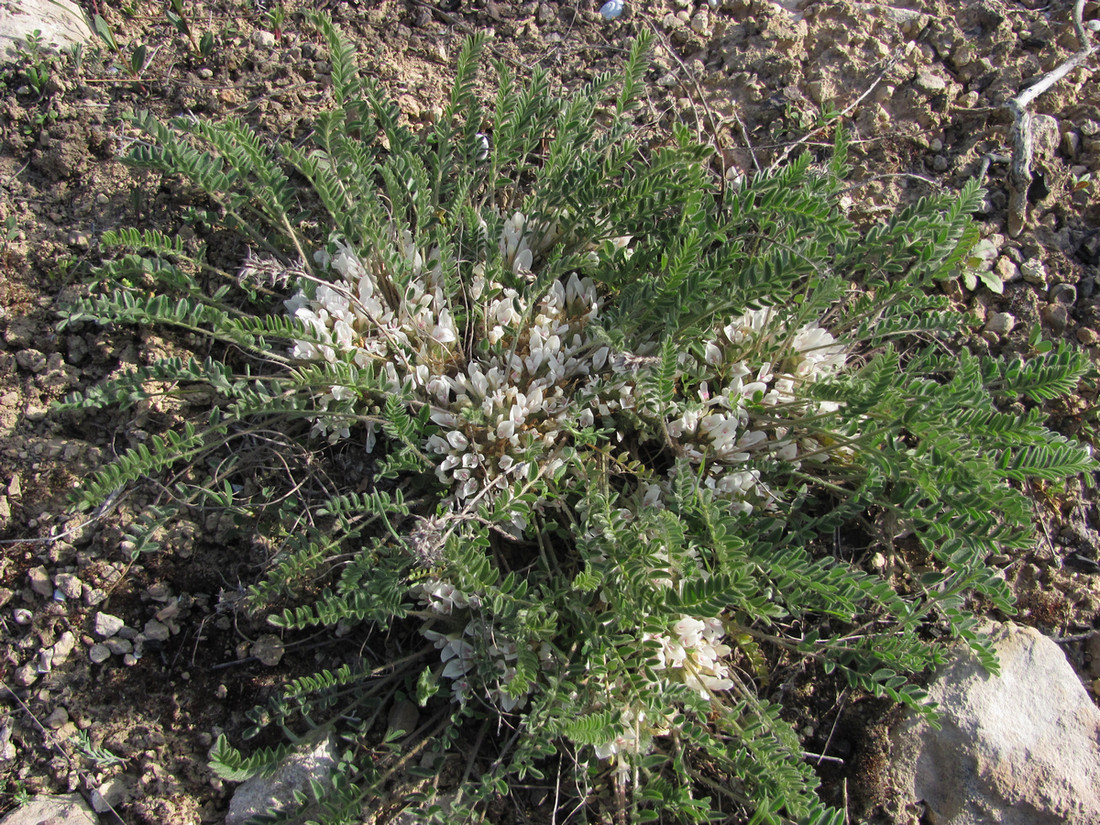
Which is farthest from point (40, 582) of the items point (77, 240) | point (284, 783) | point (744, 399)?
point (744, 399)

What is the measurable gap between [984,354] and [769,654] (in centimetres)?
167

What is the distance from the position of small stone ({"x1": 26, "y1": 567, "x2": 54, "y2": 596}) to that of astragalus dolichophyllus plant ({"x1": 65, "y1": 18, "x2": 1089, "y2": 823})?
474 millimetres

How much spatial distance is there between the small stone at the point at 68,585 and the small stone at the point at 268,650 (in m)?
0.64

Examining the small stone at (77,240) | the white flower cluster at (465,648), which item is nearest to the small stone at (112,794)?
the white flower cluster at (465,648)

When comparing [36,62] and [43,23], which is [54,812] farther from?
[43,23]

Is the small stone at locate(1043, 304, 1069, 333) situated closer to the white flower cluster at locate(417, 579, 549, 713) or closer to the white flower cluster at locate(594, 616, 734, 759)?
the white flower cluster at locate(594, 616, 734, 759)

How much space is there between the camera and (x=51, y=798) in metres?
2.41

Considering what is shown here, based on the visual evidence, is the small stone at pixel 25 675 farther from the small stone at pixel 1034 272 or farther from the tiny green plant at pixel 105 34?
the small stone at pixel 1034 272

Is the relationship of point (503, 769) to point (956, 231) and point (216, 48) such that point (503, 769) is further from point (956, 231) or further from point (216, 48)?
point (216, 48)

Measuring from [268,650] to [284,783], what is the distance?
Answer: 434mm

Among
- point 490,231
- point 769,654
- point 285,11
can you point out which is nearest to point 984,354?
point 769,654

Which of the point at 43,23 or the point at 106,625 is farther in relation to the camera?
the point at 43,23

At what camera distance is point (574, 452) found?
2.54 m

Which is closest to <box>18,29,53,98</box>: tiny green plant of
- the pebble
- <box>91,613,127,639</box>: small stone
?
<box>91,613,127,639</box>: small stone
